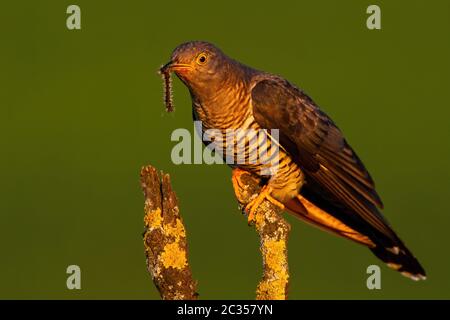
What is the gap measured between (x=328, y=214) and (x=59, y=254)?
3282 millimetres

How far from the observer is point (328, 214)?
6.86 metres

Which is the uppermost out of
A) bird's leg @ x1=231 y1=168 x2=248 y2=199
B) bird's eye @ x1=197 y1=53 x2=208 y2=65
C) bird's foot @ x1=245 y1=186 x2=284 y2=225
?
bird's eye @ x1=197 y1=53 x2=208 y2=65

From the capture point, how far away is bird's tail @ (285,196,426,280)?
21.3 feet

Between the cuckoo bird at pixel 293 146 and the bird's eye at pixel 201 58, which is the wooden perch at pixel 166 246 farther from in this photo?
A: the bird's eye at pixel 201 58

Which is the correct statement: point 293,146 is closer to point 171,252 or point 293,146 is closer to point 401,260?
point 401,260

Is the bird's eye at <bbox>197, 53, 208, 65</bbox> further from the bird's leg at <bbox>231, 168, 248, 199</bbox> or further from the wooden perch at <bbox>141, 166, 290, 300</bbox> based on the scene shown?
the wooden perch at <bbox>141, 166, 290, 300</bbox>

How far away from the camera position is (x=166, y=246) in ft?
16.4

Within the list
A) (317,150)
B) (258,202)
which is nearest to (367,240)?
(317,150)

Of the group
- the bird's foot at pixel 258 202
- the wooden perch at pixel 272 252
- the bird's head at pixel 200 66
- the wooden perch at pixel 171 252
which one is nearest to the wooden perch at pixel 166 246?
the wooden perch at pixel 171 252

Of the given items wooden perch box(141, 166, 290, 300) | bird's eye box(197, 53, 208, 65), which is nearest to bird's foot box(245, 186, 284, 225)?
wooden perch box(141, 166, 290, 300)

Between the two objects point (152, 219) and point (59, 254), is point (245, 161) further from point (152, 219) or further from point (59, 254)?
point (59, 254)

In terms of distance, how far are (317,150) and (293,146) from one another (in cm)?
18

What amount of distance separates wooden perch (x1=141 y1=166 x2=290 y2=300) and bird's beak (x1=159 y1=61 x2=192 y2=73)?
4.29ft

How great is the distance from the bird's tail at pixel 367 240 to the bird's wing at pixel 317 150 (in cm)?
6
